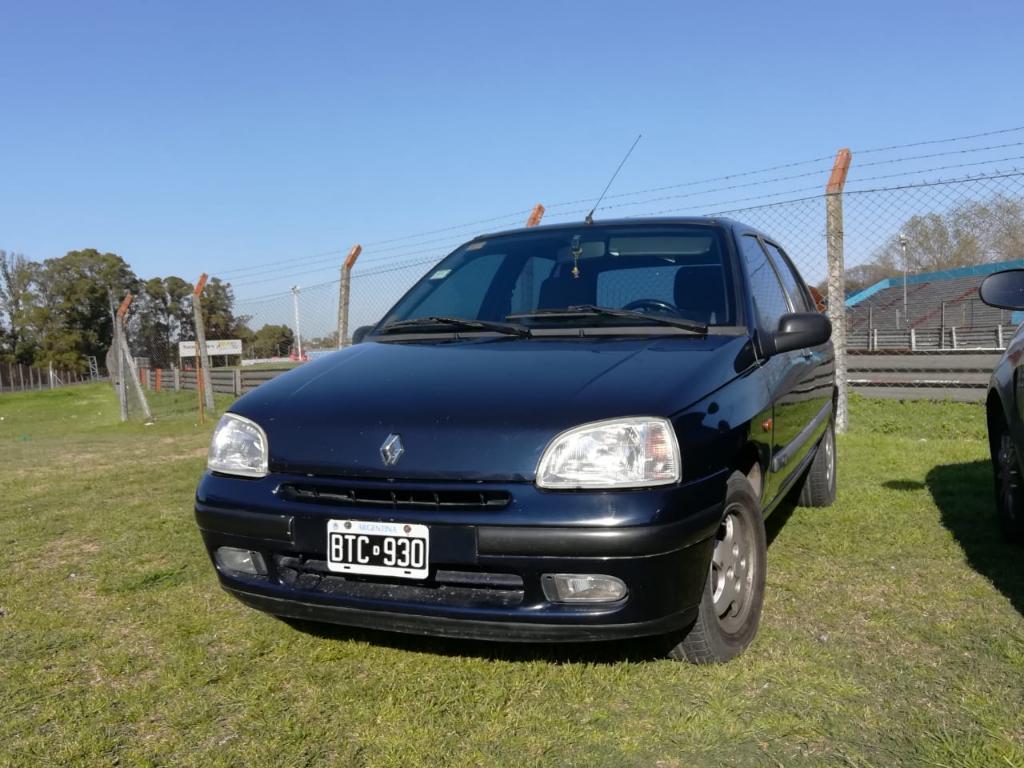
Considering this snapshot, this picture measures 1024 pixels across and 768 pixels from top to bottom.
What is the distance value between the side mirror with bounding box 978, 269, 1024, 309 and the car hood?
128cm

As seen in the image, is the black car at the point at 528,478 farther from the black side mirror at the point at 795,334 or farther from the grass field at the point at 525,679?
the grass field at the point at 525,679

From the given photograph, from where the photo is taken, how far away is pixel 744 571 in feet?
9.29

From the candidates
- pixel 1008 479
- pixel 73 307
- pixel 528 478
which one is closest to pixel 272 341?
pixel 1008 479

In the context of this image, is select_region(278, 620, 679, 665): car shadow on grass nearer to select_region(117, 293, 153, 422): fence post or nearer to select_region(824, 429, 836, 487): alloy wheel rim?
select_region(824, 429, 836, 487): alloy wheel rim

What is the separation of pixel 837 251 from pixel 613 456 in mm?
6094

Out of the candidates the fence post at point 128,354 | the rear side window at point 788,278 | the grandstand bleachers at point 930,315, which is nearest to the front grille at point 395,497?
the rear side window at point 788,278

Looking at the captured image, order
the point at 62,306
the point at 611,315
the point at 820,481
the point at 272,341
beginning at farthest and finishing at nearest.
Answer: the point at 62,306
the point at 272,341
the point at 820,481
the point at 611,315

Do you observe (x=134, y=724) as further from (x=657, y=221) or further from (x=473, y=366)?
(x=657, y=221)

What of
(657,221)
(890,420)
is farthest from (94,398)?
(657,221)

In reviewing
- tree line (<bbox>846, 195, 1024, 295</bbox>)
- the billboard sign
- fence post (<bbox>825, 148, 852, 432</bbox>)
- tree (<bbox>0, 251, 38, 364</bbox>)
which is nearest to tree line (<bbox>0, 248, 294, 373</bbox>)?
tree (<bbox>0, 251, 38, 364</bbox>)

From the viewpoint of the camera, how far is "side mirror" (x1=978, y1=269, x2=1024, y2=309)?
3443 mm

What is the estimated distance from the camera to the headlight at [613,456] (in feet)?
7.42

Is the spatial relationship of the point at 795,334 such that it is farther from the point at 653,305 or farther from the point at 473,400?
the point at 473,400

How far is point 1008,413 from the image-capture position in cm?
355
